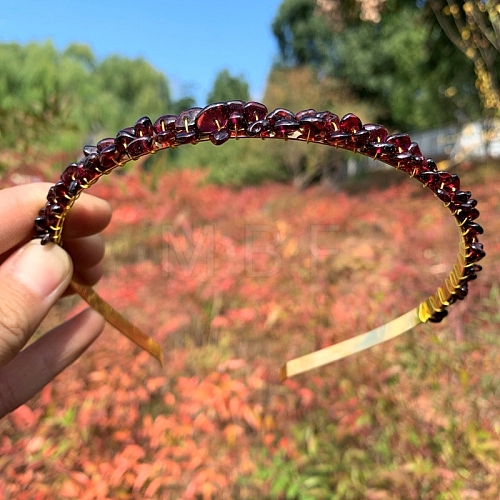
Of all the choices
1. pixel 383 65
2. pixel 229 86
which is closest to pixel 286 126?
pixel 383 65

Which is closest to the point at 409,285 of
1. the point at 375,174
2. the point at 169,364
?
the point at 169,364

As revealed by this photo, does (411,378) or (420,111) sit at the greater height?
(420,111)

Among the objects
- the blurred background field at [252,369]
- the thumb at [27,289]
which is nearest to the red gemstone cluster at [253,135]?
the thumb at [27,289]

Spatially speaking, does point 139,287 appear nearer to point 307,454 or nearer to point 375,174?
point 307,454

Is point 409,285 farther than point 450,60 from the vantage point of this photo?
No

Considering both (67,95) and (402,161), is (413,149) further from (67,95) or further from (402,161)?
(67,95)

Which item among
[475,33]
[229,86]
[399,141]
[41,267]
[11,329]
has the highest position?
[229,86]

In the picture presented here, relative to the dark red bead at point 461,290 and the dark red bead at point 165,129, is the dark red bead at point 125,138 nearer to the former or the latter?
the dark red bead at point 165,129
